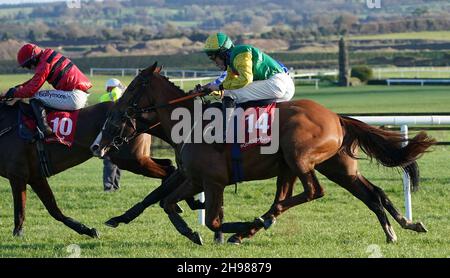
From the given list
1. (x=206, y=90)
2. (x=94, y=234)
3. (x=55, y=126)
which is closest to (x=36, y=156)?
(x=55, y=126)

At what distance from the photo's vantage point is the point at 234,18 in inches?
7239

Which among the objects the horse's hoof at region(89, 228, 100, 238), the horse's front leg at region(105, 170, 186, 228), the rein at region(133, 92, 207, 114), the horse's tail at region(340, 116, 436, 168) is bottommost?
the horse's hoof at region(89, 228, 100, 238)

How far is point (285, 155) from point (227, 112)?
2.03 ft

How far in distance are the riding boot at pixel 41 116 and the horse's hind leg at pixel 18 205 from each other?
53cm

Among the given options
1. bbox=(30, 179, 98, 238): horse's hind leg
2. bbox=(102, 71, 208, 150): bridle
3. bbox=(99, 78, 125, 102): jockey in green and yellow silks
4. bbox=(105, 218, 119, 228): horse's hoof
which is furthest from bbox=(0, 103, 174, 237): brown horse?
bbox=(99, 78, 125, 102): jockey in green and yellow silks

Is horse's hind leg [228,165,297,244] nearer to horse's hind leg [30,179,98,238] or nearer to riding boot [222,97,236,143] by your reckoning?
riding boot [222,97,236,143]

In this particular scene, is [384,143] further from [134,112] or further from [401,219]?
[134,112]

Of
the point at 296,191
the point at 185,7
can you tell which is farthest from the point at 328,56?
the point at 185,7

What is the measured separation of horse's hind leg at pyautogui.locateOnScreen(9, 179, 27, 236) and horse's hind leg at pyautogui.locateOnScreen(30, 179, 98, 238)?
0.63 feet

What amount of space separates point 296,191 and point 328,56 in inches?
2402

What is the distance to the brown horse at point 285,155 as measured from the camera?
8469 millimetres

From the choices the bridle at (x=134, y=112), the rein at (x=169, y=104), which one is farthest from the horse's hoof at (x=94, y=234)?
the rein at (x=169, y=104)

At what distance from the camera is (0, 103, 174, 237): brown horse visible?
31.7 feet
